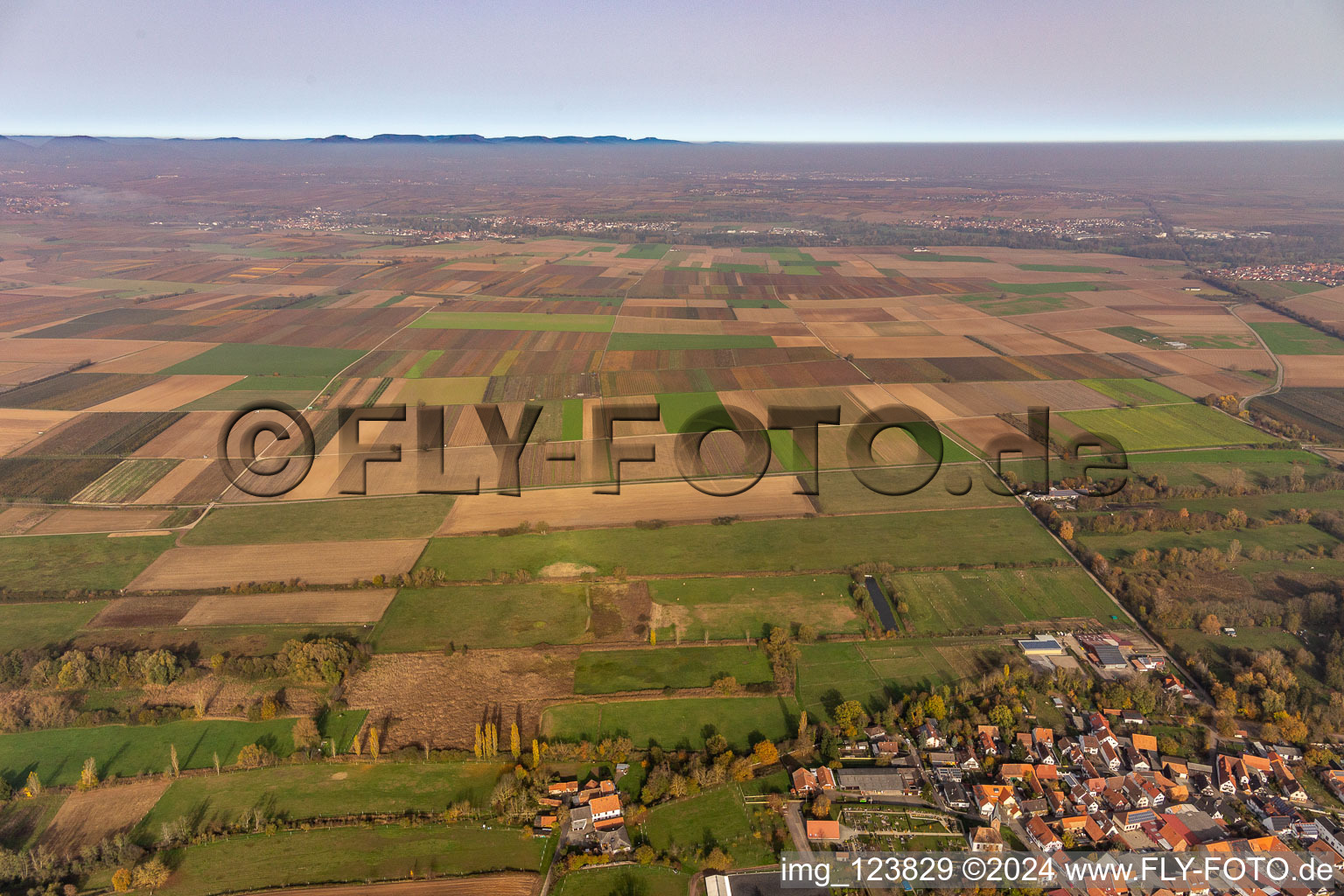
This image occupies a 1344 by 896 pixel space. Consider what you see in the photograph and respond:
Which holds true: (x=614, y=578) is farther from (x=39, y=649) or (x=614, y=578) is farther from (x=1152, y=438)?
(x=1152, y=438)

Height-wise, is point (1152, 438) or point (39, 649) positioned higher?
point (1152, 438)

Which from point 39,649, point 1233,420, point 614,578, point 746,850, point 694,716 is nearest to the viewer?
point 746,850

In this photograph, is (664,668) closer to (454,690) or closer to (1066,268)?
(454,690)

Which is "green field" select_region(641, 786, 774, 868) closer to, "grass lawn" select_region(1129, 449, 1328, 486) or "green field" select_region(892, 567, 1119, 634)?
"green field" select_region(892, 567, 1119, 634)

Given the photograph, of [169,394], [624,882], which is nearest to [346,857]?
[624,882]

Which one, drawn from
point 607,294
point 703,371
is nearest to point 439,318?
point 607,294

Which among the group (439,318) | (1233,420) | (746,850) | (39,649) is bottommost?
(746,850)

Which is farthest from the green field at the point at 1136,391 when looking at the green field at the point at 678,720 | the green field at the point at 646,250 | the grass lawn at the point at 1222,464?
the green field at the point at 646,250
